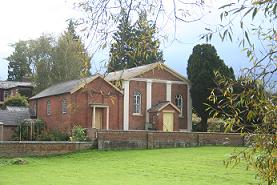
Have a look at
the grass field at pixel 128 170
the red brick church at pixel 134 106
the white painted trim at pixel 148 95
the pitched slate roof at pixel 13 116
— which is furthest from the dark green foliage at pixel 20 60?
the grass field at pixel 128 170

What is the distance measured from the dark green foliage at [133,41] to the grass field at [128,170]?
1167 cm

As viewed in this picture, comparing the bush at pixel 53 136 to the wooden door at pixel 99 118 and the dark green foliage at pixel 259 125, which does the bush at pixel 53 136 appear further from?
the dark green foliage at pixel 259 125

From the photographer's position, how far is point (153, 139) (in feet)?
110

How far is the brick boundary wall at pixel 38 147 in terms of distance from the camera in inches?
1158

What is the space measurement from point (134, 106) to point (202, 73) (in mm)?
6746

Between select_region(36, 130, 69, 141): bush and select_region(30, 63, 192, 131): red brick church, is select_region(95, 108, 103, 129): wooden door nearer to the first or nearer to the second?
select_region(30, 63, 192, 131): red brick church

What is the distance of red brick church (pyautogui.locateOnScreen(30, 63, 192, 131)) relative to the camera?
4006cm

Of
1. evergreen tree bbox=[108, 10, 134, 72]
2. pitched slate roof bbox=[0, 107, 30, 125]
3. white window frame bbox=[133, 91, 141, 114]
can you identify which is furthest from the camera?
pitched slate roof bbox=[0, 107, 30, 125]

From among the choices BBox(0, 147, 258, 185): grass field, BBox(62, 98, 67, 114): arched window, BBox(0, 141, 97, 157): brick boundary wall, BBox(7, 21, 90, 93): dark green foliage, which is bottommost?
BBox(0, 147, 258, 185): grass field

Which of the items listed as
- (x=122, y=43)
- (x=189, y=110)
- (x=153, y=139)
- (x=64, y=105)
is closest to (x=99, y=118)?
(x=64, y=105)

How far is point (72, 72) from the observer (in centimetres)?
6319

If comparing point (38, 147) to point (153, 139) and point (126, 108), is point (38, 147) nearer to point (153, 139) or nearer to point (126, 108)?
point (153, 139)

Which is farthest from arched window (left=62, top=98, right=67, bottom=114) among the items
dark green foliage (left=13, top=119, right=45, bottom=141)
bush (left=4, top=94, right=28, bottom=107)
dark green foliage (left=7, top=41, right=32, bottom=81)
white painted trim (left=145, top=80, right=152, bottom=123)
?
dark green foliage (left=7, top=41, right=32, bottom=81)

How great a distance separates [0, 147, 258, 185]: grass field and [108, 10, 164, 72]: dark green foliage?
11.7 metres
